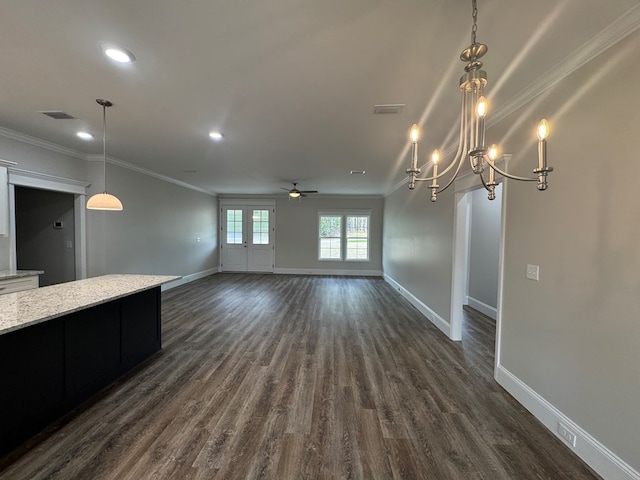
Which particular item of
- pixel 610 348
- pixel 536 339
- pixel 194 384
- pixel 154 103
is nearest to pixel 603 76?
pixel 610 348

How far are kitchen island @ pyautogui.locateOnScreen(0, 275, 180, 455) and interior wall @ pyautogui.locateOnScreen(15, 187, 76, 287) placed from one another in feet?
8.42

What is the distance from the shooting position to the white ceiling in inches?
61.6

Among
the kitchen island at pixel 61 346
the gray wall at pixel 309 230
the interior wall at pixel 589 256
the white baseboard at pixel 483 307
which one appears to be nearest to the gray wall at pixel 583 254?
the interior wall at pixel 589 256

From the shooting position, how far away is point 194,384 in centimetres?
266

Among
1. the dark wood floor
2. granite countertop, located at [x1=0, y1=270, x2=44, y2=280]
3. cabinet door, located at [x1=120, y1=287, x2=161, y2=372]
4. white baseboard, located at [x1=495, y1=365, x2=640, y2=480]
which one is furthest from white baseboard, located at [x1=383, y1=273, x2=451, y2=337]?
granite countertop, located at [x1=0, y1=270, x2=44, y2=280]

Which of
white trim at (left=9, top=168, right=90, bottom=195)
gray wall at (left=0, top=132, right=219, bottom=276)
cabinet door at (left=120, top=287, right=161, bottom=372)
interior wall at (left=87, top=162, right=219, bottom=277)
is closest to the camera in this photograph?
cabinet door at (left=120, top=287, right=161, bottom=372)

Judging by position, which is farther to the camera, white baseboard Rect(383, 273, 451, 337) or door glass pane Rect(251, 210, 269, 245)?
door glass pane Rect(251, 210, 269, 245)

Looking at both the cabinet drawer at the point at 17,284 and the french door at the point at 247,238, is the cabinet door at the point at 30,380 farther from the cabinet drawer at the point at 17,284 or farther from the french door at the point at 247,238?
the french door at the point at 247,238

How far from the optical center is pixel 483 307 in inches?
204

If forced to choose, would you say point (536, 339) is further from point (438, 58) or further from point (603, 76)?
point (438, 58)

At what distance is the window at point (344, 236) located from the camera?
30.0 ft

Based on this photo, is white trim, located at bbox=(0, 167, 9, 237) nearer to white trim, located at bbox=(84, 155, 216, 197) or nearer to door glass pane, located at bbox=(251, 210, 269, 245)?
white trim, located at bbox=(84, 155, 216, 197)

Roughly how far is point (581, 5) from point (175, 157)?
5.02m

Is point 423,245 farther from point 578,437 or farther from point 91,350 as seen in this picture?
point 91,350
